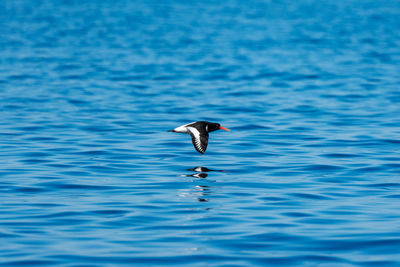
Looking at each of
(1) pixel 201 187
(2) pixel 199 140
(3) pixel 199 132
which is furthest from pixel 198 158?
(1) pixel 201 187

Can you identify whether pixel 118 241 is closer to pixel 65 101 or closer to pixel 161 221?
pixel 161 221

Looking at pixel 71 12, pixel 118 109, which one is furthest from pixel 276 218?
pixel 71 12

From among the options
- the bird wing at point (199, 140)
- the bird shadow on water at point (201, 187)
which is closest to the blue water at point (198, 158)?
the bird shadow on water at point (201, 187)

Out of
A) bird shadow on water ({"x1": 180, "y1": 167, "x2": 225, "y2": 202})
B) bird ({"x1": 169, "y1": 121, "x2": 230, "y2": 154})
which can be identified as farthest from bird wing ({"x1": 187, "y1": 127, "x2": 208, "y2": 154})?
bird shadow on water ({"x1": 180, "y1": 167, "x2": 225, "y2": 202})

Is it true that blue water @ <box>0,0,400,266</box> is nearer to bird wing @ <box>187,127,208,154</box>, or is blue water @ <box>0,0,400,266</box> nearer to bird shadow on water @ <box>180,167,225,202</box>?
bird shadow on water @ <box>180,167,225,202</box>

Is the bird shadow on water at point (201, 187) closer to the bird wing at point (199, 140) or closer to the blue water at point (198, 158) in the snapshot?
the blue water at point (198, 158)

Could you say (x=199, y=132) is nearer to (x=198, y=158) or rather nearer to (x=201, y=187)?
(x=198, y=158)

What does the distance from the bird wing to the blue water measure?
620mm

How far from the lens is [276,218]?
12133 millimetres

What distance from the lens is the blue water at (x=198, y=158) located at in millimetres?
10742

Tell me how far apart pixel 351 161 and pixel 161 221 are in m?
7.02

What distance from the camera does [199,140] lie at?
16.6 m

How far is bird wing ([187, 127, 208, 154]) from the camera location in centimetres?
→ 1639

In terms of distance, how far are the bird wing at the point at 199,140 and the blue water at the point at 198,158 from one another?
62 centimetres
